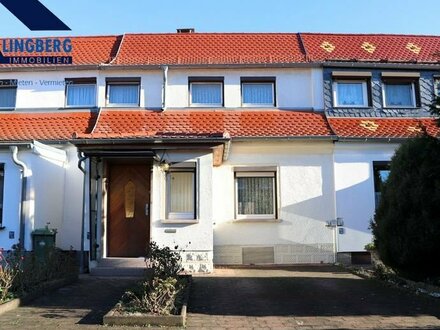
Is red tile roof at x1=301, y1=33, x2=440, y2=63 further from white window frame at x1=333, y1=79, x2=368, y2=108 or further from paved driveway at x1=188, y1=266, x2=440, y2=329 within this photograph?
paved driveway at x1=188, y1=266, x2=440, y2=329

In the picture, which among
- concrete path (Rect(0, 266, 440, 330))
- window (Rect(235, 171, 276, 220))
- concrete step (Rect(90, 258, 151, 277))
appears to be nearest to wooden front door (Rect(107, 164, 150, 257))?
concrete step (Rect(90, 258, 151, 277))

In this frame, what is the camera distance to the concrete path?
22.0 ft

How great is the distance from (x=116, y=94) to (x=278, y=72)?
539 centimetres

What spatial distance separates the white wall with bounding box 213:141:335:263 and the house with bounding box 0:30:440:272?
0.03 metres

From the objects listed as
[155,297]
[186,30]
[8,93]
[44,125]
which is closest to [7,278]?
[155,297]

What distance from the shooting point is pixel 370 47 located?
57.5ft

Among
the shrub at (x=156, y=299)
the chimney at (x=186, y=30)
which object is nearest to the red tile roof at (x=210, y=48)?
the chimney at (x=186, y=30)

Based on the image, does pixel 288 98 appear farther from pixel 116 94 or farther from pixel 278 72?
pixel 116 94

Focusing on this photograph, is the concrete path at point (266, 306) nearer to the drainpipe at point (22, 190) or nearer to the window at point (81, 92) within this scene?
the drainpipe at point (22, 190)

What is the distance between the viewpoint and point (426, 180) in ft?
28.6

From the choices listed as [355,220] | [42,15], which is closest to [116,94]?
[42,15]

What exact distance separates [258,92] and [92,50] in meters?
6.16

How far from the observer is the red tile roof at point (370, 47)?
16750 millimetres

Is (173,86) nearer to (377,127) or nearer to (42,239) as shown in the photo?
(42,239)
